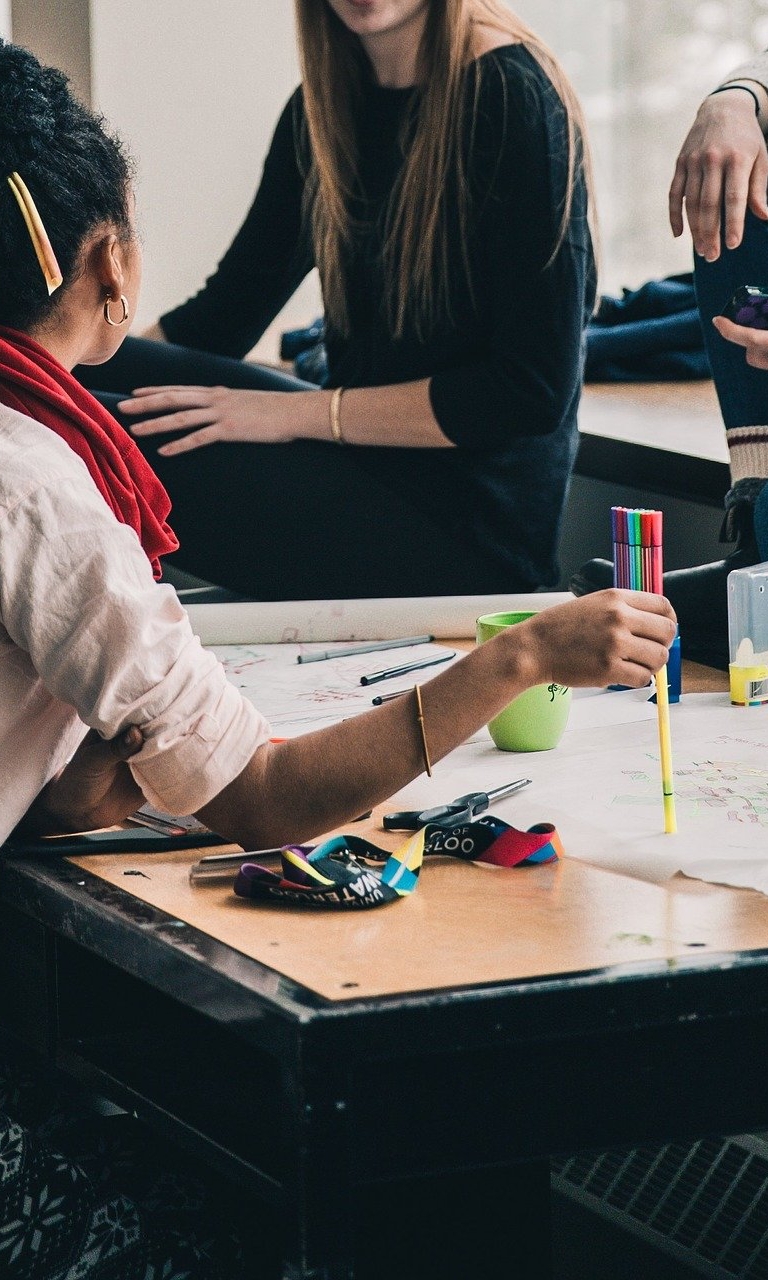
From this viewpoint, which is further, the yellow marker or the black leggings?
the black leggings

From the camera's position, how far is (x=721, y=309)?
1.68 metres

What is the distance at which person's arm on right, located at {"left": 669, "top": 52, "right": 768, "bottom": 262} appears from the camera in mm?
1538

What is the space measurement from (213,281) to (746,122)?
1.05 m

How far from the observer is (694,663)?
4.72 feet

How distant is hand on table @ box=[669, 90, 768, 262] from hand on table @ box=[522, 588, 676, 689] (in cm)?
69

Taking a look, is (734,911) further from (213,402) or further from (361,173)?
(361,173)

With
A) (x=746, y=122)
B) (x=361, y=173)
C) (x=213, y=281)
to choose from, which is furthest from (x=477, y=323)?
(x=213, y=281)

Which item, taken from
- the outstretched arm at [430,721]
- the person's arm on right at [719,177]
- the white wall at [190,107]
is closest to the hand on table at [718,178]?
the person's arm on right at [719,177]

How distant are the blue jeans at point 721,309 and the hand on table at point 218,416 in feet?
1.89

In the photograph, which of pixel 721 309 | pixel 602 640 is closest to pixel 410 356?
pixel 721 309

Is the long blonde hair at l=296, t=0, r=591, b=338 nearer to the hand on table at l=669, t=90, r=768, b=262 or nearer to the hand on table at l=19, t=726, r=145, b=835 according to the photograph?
the hand on table at l=669, t=90, r=768, b=262

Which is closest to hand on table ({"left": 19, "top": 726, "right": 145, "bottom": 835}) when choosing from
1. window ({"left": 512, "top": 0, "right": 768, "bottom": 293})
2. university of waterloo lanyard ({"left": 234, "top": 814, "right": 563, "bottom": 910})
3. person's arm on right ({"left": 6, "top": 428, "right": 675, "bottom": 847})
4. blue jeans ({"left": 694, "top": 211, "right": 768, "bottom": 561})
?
person's arm on right ({"left": 6, "top": 428, "right": 675, "bottom": 847})

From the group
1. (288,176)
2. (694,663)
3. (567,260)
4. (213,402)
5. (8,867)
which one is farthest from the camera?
(288,176)

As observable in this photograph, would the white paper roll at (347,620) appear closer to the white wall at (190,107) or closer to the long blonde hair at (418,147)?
the long blonde hair at (418,147)
